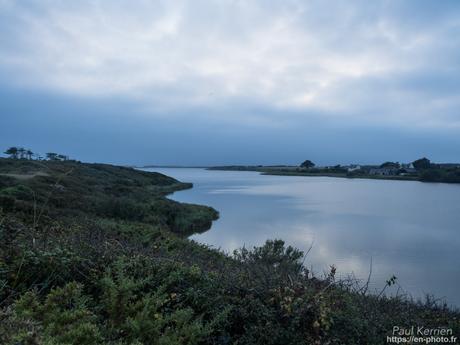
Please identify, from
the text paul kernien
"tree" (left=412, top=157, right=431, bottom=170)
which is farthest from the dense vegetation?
"tree" (left=412, top=157, right=431, bottom=170)

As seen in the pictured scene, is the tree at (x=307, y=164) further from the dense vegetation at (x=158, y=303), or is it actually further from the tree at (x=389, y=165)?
the dense vegetation at (x=158, y=303)

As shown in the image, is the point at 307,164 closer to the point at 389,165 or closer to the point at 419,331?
the point at 389,165

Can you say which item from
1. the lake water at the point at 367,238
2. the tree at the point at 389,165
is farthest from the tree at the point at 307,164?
the lake water at the point at 367,238

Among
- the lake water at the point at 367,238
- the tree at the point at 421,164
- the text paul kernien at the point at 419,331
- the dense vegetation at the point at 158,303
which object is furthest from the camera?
the tree at the point at 421,164

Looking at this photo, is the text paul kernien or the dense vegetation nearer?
the dense vegetation

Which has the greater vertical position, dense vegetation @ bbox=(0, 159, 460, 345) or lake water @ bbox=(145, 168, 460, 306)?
dense vegetation @ bbox=(0, 159, 460, 345)

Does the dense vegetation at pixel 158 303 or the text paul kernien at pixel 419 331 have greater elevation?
the dense vegetation at pixel 158 303

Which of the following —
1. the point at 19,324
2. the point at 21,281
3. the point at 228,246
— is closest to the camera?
the point at 19,324

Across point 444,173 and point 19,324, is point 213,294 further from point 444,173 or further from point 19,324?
point 444,173

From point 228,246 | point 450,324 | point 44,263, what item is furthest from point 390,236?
point 44,263

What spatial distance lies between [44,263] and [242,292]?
2254mm

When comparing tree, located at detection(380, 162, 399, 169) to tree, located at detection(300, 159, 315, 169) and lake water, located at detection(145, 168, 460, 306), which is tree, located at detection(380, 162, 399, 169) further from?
lake water, located at detection(145, 168, 460, 306)

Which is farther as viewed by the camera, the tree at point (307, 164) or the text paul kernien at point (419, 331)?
the tree at point (307, 164)

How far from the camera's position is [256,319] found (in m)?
3.86
